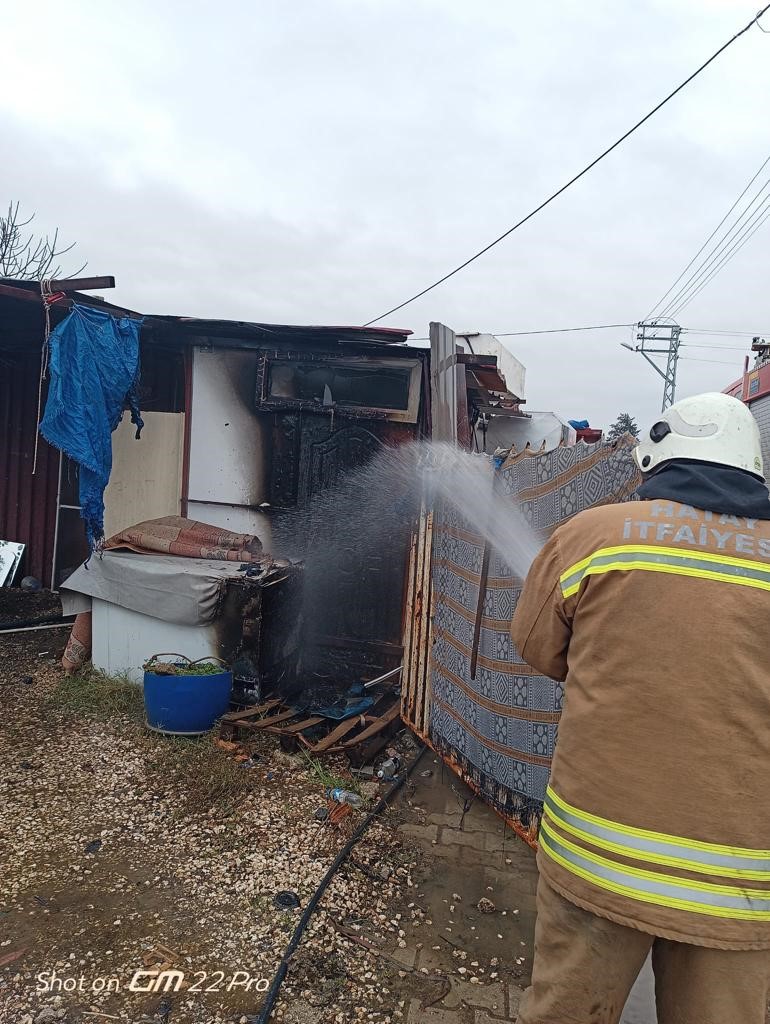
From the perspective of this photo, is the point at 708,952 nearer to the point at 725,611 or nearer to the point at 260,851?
the point at 725,611

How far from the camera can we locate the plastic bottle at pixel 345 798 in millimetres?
4402

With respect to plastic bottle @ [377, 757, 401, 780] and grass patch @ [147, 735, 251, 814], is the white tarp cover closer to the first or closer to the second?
grass patch @ [147, 735, 251, 814]

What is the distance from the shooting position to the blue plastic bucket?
509 cm

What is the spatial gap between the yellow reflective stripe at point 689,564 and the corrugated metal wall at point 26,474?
30.3ft

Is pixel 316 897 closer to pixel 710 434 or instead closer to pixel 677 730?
pixel 677 730

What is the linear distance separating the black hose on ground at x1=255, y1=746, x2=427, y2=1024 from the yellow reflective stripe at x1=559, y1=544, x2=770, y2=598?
236 centimetres

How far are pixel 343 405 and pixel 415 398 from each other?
80 cm

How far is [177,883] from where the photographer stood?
11.4ft

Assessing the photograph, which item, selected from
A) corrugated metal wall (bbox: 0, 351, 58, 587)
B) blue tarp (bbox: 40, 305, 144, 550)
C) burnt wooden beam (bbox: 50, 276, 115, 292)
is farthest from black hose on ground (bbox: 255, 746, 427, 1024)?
corrugated metal wall (bbox: 0, 351, 58, 587)

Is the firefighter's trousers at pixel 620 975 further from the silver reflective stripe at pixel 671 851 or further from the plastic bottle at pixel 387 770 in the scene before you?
the plastic bottle at pixel 387 770

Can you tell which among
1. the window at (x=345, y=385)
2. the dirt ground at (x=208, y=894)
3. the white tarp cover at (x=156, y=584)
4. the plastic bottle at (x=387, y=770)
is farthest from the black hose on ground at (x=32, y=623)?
the plastic bottle at (x=387, y=770)

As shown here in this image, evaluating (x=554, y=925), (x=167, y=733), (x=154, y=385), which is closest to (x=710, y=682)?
(x=554, y=925)

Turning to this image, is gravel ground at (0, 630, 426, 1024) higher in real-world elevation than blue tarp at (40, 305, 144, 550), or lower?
lower

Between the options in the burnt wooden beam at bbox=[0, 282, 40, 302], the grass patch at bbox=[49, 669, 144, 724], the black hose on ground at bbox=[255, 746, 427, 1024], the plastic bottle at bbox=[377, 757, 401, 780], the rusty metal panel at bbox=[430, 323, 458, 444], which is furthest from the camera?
the rusty metal panel at bbox=[430, 323, 458, 444]
